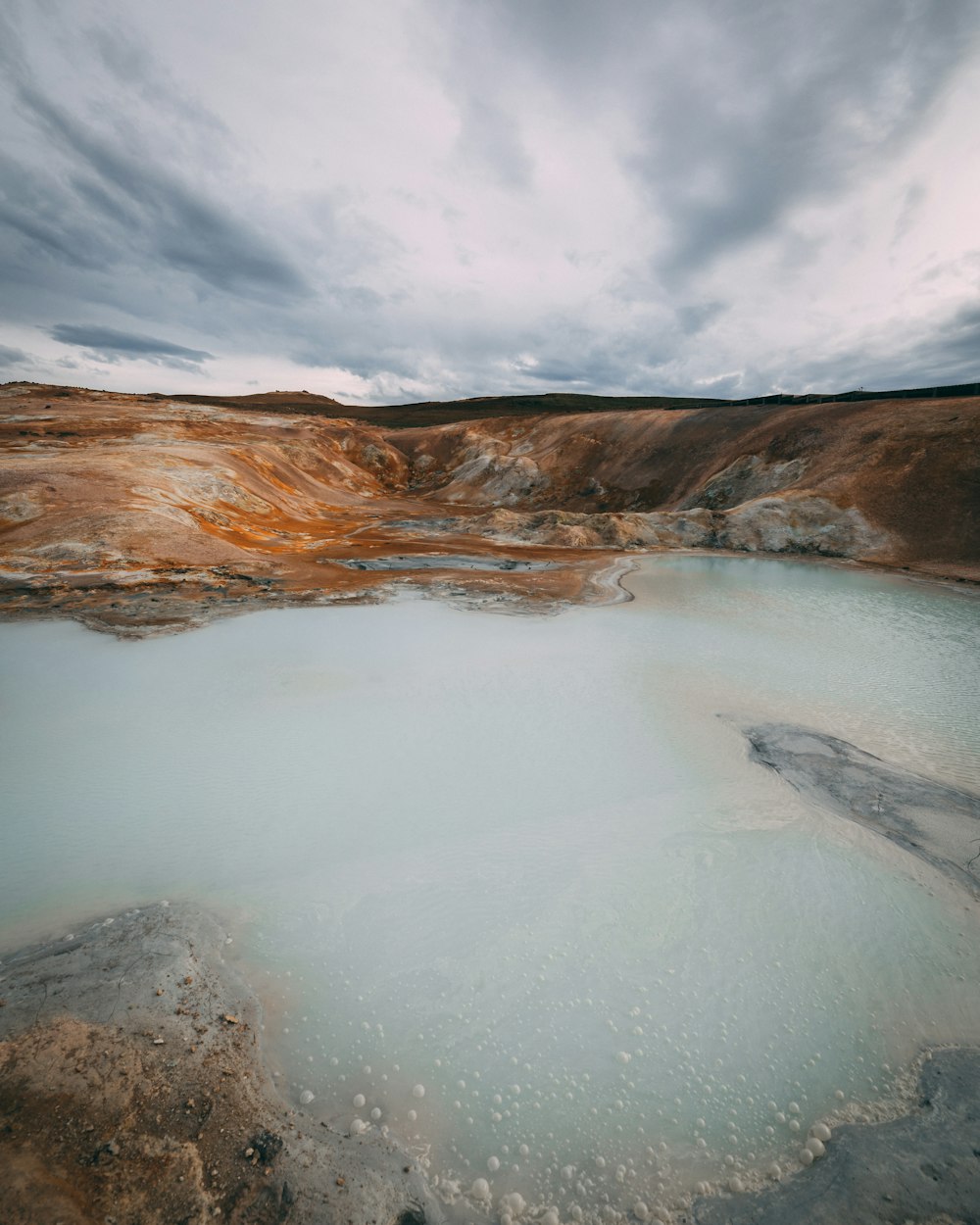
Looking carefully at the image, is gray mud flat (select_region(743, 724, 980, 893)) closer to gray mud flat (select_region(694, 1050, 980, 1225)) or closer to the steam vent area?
the steam vent area

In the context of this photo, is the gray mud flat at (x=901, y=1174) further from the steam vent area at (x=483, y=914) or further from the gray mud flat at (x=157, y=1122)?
the gray mud flat at (x=157, y=1122)

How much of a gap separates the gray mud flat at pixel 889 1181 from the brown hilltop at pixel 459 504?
60.1 feet

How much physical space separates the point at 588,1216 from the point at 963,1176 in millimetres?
2883

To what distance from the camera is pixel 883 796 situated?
28.5 feet

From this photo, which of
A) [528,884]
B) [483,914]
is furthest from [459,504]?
[483,914]

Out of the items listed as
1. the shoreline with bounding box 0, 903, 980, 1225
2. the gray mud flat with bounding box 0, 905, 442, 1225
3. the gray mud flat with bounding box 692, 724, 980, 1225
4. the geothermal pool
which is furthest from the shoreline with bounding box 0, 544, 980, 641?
Result: the gray mud flat with bounding box 692, 724, 980, 1225

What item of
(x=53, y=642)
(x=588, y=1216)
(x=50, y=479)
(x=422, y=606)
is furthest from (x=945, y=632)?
(x=50, y=479)

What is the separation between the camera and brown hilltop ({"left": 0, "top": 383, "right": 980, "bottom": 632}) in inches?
878

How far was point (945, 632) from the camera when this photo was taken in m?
18.0

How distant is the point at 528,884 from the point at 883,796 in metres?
6.32

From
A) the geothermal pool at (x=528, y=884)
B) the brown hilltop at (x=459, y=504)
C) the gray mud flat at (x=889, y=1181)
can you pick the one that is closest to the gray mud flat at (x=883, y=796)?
the geothermal pool at (x=528, y=884)

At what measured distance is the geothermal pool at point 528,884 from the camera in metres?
4.46

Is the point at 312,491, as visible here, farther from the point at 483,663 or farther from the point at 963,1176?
the point at 963,1176

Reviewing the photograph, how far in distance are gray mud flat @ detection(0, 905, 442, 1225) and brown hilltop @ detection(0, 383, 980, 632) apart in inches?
558
